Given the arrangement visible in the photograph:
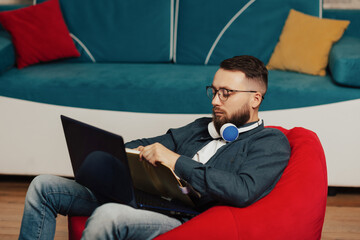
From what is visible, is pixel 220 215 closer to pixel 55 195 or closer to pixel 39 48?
pixel 55 195

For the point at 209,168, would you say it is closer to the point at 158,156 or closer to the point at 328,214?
the point at 158,156

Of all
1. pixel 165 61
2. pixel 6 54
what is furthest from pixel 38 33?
pixel 165 61

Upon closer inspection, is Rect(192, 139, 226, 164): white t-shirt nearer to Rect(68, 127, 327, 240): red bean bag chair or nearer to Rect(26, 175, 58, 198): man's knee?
Rect(68, 127, 327, 240): red bean bag chair

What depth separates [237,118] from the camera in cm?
158

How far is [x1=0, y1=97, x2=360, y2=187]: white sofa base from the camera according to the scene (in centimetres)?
232

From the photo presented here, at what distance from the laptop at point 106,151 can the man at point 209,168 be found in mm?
40

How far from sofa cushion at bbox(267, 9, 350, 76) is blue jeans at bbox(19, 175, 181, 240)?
4.87 feet

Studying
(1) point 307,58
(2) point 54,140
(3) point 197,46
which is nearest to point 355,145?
(1) point 307,58

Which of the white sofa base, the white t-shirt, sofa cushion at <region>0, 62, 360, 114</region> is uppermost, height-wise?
the white t-shirt

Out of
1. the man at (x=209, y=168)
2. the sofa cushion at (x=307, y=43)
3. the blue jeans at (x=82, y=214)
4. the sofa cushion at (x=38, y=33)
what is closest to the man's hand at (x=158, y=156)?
the man at (x=209, y=168)

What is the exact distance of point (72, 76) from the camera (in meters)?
2.57

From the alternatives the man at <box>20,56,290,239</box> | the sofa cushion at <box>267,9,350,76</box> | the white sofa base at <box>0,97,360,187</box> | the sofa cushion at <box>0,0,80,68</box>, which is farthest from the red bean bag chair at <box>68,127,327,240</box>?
the sofa cushion at <box>0,0,80,68</box>

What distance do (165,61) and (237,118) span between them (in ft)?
4.91

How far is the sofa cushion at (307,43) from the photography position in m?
2.50
